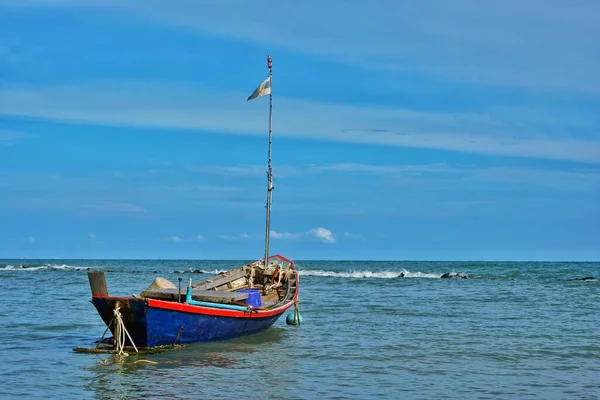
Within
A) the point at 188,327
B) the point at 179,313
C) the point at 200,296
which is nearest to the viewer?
the point at 179,313

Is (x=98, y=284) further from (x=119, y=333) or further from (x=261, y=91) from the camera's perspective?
(x=261, y=91)

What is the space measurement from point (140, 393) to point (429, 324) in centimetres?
1517

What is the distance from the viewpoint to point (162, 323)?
18.9m

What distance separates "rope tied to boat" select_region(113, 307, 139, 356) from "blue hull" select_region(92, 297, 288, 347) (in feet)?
0.45

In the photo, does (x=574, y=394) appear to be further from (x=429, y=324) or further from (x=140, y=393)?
(x=429, y=324)

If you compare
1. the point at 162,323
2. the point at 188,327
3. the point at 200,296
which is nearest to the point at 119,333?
the point at 162,323

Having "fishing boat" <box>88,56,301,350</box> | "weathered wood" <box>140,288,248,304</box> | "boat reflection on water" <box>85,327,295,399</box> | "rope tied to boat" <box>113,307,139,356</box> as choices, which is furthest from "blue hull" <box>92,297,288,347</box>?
"weathered wood" <box>140,288,248,304</box>

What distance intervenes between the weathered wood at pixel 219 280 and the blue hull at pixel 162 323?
5.11 meters

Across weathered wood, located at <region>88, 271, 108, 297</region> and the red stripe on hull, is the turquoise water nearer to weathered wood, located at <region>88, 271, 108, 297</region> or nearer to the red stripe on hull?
the red stripe on hull

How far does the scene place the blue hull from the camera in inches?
720

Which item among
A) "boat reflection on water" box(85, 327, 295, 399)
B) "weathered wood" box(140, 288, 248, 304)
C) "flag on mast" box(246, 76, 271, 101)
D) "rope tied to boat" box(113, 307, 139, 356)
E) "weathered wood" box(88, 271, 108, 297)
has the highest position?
"flag on mast" box(246, 76, 271, 101)

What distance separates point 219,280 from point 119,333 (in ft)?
29.2

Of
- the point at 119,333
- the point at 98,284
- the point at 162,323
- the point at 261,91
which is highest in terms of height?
the point at 261,91

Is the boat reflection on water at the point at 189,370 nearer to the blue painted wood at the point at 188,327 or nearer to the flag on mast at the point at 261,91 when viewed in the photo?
the blue painted wood at the point at 188,327
